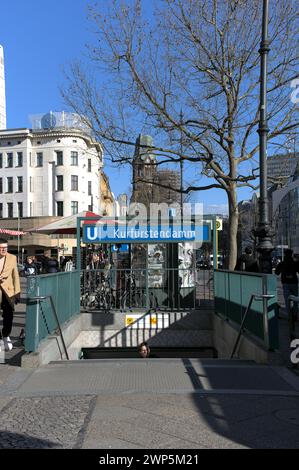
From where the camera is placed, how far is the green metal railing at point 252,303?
24.8 feet

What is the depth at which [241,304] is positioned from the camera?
384 inches

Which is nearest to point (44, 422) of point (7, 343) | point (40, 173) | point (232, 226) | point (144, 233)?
point (7, 343)

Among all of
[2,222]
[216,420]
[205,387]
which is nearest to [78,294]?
[205,387]

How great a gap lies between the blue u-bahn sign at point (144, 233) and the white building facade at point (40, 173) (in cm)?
5755

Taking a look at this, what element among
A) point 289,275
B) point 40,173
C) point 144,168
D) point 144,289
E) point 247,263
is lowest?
point 144,289

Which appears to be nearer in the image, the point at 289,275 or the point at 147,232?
the point at 289,275

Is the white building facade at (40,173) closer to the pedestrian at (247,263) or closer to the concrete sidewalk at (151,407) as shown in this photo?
the pedestrian at (247,263)

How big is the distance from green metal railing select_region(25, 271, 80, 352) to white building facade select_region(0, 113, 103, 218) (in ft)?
197

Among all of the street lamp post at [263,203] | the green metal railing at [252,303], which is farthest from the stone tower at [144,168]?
the green metal railing at [252,303]

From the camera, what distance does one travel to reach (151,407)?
5242 mm

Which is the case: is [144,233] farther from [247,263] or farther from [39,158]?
[39,158]

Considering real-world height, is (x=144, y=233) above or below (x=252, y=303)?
above

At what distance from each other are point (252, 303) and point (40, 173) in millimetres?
65947

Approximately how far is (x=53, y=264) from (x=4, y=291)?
32.1 feet
